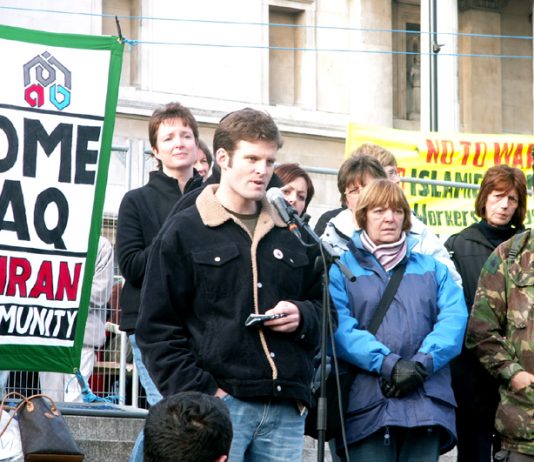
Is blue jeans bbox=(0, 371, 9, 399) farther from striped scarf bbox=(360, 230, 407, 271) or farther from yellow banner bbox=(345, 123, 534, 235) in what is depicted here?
yellow banner bbox=(345, 123, 534, 235)

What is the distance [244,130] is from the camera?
8.02 metres

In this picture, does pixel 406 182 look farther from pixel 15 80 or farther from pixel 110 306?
pixel 15 80

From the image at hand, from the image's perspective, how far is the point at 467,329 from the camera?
9.45 m

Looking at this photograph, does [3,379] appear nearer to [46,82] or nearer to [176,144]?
[46,82]

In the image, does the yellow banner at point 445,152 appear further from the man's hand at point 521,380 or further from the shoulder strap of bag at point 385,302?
the shoulder strap of bag at point 385,302

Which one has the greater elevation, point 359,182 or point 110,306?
point 359,182

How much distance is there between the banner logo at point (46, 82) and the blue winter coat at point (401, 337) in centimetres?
208

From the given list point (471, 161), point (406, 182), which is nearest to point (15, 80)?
→ point (406, 182)

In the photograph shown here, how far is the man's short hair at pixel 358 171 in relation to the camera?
9891 mm

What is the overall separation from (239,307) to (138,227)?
1783mm

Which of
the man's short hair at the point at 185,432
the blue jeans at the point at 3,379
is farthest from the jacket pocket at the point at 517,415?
the man's short hair at the point at 185,432

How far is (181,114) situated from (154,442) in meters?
3.90

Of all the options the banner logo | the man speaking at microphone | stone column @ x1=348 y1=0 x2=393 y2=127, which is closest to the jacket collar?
the man speaking at microphone

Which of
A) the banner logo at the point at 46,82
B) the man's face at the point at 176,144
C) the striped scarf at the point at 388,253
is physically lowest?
the striped scarf at the point at 388,253
